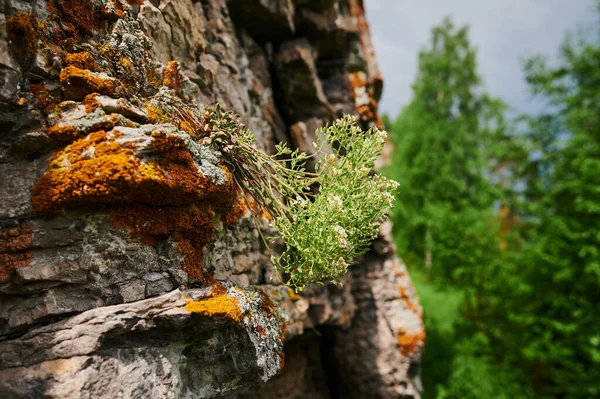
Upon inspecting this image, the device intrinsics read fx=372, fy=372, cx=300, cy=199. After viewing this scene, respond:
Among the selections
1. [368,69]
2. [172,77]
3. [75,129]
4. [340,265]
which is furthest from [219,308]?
[368,69]

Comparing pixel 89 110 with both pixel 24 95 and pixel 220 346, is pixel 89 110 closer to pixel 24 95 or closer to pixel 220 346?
pixel 24 95

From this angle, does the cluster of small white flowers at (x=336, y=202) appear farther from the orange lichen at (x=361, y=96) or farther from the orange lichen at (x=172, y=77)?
the orange lichen at (x=361, y=96)

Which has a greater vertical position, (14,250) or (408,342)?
(14,250)

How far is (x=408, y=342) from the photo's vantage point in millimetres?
6520

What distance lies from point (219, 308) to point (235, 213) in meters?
1.11

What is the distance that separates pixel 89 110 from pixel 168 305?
3.92 ft

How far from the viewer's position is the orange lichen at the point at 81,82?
7.04 ft

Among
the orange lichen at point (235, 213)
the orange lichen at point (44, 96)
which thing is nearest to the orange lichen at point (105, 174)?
the orange lichen at point (44, 96)

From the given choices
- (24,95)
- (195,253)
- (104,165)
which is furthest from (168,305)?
(24,95)

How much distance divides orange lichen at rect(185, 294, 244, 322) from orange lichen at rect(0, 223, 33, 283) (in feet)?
2.96

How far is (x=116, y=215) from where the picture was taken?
Answer: 211 centimetres

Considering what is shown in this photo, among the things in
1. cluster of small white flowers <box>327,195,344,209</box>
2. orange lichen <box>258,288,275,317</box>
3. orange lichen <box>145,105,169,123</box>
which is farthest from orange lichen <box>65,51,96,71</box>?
orange lichen <box>258,288,275,317</box>

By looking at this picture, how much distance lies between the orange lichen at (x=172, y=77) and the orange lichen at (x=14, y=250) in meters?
1.46

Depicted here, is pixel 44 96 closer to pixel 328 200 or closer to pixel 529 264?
pixel 328 200
